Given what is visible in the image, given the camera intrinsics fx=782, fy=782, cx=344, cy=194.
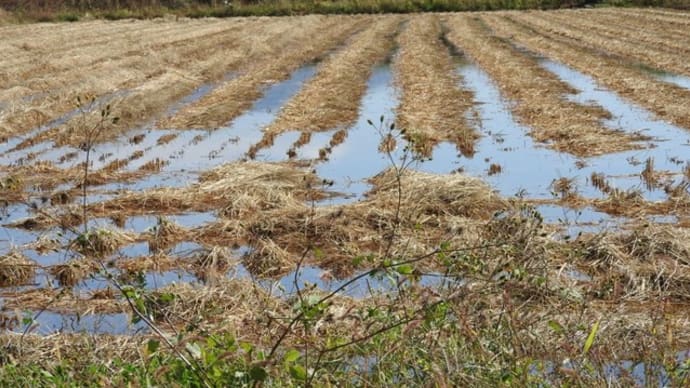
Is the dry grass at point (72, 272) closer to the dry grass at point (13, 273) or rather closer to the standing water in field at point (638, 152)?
the dry grass at point (13, 273)

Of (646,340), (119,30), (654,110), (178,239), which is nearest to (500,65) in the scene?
(654,110)

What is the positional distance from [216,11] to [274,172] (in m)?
31.8

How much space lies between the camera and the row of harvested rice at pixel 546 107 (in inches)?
381

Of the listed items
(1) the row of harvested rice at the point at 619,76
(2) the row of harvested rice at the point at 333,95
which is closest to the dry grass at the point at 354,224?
(2) the row of harvested rice at the point at 333,95

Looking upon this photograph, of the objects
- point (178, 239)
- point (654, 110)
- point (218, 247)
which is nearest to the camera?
point (218, 247)

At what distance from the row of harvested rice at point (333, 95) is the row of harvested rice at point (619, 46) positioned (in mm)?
5754

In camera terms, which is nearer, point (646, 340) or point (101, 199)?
point (646, 340)

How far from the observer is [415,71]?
54.2 feet

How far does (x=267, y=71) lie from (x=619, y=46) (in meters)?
9.47

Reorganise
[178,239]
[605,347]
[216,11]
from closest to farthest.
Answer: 1. [605,347]
2. [178,239]
3. [216,11]

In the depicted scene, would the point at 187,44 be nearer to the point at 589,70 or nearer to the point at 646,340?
the point at 589,70

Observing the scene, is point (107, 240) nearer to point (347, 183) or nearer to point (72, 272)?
point (72, 272)

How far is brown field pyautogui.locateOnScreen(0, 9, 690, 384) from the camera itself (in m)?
4.95

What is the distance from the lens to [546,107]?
39.0 ft
